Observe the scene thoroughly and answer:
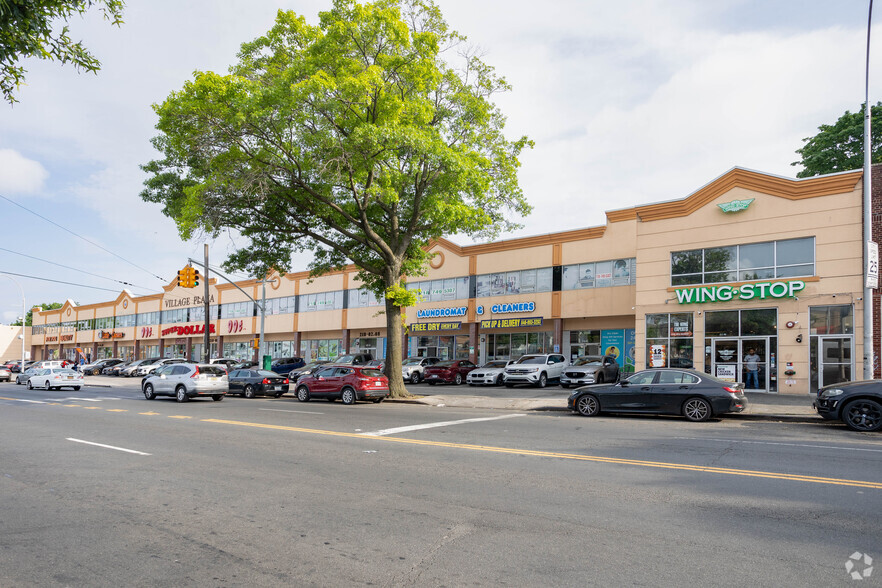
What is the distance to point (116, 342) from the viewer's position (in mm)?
74188

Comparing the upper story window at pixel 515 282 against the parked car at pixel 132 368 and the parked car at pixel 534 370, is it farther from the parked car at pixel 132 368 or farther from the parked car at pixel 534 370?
the parked car at pixel 132 368

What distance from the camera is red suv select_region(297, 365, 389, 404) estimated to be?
827 inches

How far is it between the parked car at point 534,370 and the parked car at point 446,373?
403 cm

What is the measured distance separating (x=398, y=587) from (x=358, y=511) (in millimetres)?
1999

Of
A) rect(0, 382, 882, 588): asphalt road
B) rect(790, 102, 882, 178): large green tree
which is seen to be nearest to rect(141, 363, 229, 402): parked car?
rect(0, 382, 882, 588): asphalt road

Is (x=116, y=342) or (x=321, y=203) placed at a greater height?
(x=321, y=203)

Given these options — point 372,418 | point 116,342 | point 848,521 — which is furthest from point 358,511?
point 116,342

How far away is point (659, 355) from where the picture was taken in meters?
24.7

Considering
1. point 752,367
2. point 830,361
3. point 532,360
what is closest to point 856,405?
point 830,361

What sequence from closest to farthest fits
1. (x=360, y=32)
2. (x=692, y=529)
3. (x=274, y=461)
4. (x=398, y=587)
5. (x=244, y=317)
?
(x=398, y=587)
(x=692, y=529)
(x=274, y=461)
(x=360, y=32)
(x=244, y=317)

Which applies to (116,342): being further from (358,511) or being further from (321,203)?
(358,511)

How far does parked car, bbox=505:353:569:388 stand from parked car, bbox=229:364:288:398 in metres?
10.7

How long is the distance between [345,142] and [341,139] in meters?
1.38

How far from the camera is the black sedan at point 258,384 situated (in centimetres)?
2580
